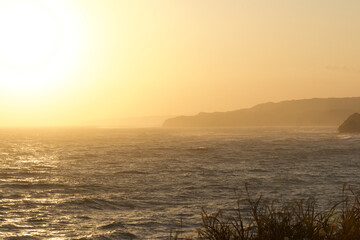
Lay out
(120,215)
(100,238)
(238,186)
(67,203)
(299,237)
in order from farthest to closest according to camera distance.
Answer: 1. (238,186)
2. (67,203)
3. (120,215)
4. (100,238)
5. (299,237)

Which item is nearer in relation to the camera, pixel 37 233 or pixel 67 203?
pixel 37 233

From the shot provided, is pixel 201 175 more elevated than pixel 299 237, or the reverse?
pixel 299 237

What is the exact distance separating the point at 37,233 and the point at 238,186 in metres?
14.1

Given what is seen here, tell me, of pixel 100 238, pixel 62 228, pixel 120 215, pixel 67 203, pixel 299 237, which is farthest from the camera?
pixel 67 203

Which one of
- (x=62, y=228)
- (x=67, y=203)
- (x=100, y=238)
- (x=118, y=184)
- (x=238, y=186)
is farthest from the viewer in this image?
(x=118, y=184)

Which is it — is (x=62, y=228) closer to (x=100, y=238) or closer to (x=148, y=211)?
(x=100, y=238)

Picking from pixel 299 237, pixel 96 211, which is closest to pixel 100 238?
pixel 96 211

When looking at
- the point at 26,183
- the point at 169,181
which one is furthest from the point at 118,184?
the point at 26,183

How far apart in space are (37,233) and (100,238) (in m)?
2.52

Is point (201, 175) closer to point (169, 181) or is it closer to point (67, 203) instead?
point (169, 181)

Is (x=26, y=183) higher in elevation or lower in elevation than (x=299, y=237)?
lower

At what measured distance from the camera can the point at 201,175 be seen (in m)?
31.5

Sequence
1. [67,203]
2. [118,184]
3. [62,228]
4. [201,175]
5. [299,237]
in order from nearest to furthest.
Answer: [299,237]
[62,228]
[67,203]
[118,184]
[201,175]

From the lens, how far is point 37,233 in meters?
14.2
